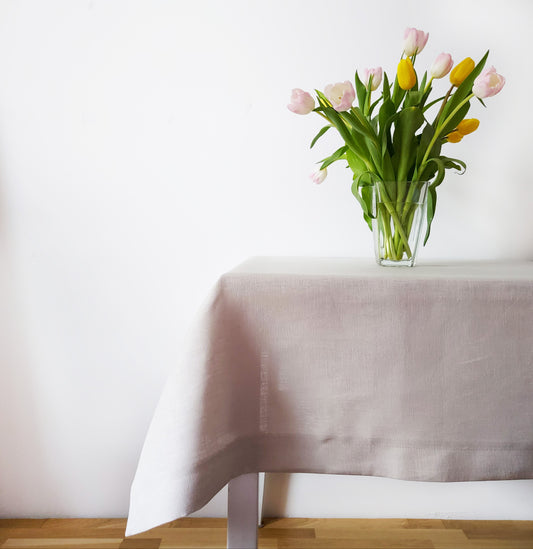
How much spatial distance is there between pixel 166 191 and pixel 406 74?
0.62 meters

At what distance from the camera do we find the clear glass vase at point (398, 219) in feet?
2.94

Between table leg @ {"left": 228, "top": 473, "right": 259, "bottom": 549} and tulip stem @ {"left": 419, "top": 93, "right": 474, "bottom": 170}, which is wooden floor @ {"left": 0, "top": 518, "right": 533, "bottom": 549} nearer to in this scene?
table leg @ {"left": 228, "top": 473, "right": 259, "bottom": 549}

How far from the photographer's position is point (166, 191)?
1.24 metres

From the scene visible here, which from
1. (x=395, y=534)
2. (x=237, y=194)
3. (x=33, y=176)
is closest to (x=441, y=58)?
(x=237, y=194)

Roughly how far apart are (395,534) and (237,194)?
893 mm

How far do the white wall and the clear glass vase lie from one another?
0.32 m

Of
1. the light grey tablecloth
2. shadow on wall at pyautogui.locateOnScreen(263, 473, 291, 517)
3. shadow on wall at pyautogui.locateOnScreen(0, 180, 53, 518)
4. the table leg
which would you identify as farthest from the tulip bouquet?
shadow on wall at pyautogui.locateOnScreen(0, 180, 53, 518)

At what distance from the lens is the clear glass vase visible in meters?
0.90

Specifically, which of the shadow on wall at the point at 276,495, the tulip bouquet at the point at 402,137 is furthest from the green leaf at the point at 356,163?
the shadow on wall at the point at 276,495

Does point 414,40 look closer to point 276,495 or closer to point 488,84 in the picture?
point 488,84

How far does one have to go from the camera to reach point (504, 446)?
773mm

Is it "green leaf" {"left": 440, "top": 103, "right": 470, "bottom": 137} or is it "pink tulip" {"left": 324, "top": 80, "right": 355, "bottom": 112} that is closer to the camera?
"pink tulip" {"left": 324, "top": 80, "right": 355, "bottom": 112}

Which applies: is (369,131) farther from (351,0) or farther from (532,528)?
(532,528)

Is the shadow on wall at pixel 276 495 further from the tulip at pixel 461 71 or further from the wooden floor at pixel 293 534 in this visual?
the tulip at pixel 461 71
